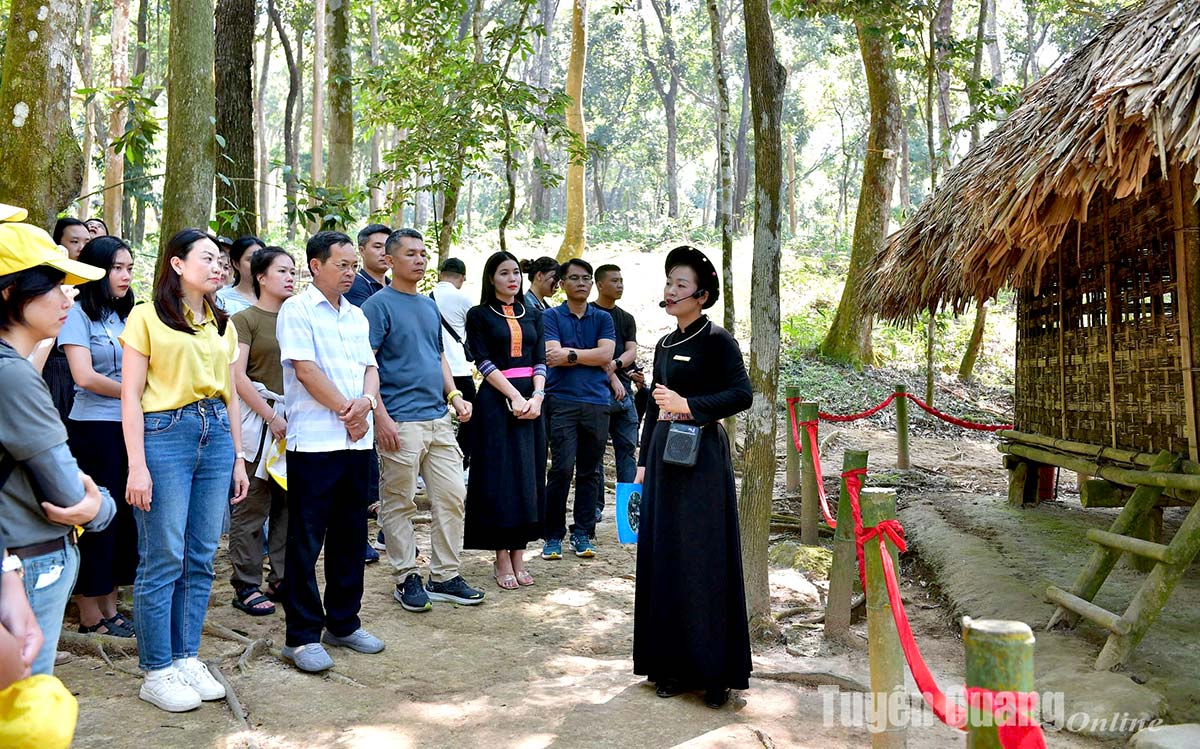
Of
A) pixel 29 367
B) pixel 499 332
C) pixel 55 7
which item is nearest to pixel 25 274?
pixel 29 367

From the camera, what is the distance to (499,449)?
226 inches

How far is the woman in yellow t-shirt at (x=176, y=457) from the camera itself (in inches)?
147

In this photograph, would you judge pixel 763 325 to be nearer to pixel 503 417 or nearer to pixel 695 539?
pixel 695 539

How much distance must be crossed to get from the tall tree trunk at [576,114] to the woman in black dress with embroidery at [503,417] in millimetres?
11159

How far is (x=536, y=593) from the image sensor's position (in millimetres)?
5953

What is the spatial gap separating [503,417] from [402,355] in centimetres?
80

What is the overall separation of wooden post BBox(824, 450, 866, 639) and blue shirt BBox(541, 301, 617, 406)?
1.98m

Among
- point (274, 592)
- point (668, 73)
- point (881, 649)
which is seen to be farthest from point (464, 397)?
point (668, 73)

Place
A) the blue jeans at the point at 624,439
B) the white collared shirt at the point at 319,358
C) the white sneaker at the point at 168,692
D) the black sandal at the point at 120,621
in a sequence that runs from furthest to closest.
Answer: the blue jeans at the point at 624,439, the black sandal at the point at 120,621, the white collared shirt at the point at 319,358, the white sneaker at the point at 168,692

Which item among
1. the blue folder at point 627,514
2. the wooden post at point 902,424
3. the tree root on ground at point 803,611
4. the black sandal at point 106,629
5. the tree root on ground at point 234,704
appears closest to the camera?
the tree root on ground at point 234,704

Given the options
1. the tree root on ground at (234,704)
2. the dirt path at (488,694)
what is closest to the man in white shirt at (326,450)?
the dirt path at (488,694)

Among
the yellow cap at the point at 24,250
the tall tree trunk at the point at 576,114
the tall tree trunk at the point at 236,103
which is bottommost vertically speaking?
the yellow cap at the point at 24,250

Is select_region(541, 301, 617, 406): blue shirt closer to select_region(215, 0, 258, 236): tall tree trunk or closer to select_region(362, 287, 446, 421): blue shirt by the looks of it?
select_region(362, 287, 446, 421): blue shirt

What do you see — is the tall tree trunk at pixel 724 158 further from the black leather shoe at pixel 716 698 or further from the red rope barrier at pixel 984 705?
the red rope barrier at pixel 984 705
